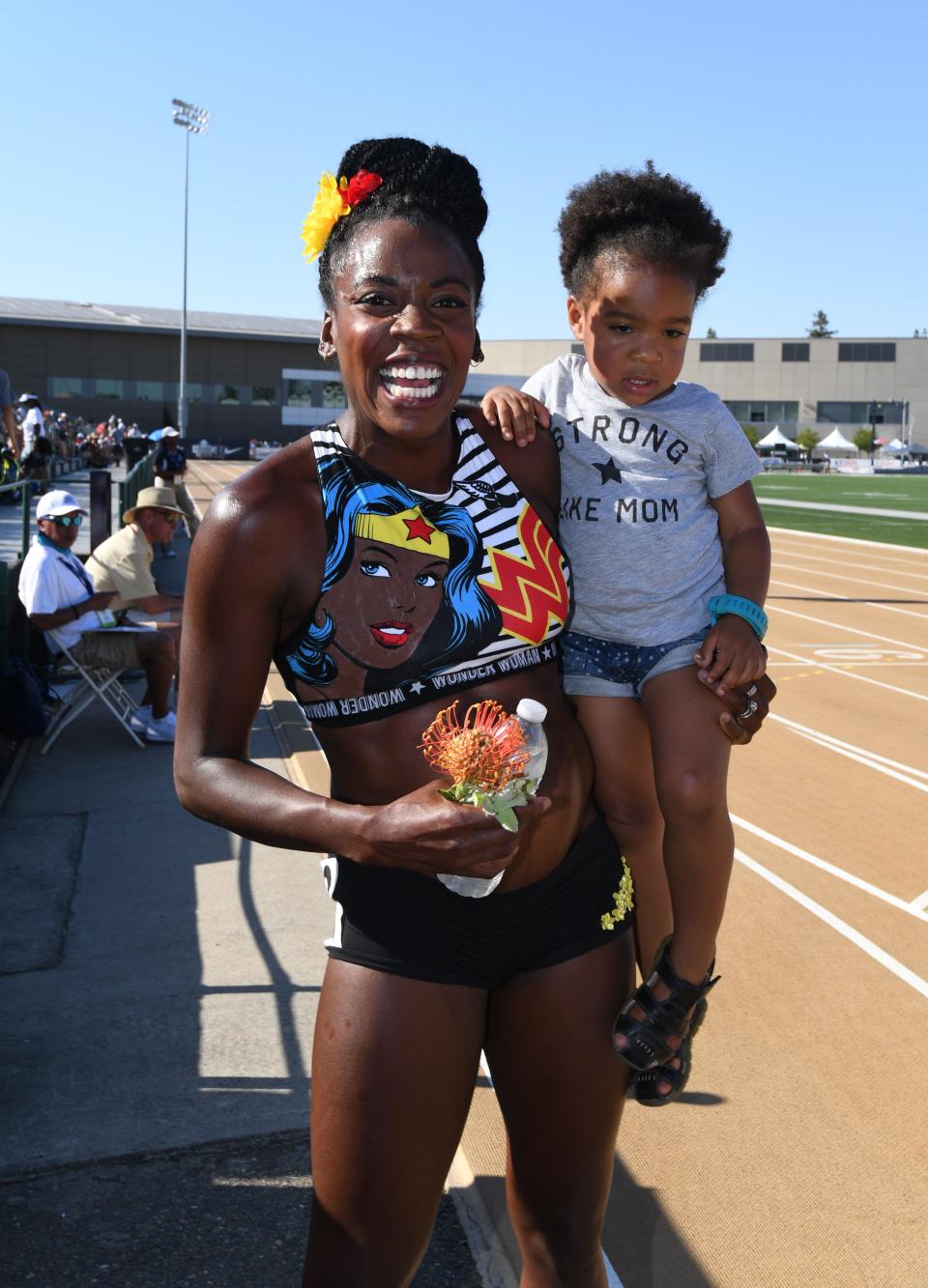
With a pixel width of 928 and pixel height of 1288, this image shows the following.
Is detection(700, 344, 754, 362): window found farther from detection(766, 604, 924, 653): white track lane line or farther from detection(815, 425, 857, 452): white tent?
Result: detection(766, 604, 924, 653): white track lane line

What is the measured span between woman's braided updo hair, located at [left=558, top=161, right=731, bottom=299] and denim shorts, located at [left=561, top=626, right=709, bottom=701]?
30.8 inches

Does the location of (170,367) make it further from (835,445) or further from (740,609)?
(740,609)

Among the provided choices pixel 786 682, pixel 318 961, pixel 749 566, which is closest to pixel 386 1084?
pixel 749 566

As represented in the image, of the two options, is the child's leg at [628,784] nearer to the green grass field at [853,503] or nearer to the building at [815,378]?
the green grass field at [853,503]

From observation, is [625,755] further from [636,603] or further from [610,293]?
[610,293]

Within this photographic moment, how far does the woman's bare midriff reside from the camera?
1984 mm

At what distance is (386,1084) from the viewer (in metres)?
1.88

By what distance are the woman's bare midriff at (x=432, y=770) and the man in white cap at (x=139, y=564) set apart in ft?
24.6

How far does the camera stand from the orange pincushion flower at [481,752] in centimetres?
174

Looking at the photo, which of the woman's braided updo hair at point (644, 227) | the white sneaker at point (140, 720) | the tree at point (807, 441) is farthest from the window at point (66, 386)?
the woman's braided updo hair at point (644, 227)

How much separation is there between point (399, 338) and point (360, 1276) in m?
1.42

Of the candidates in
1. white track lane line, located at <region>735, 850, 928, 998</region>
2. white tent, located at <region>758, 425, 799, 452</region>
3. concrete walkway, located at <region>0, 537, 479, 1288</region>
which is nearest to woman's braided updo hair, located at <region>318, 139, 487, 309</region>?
concrete walkway, located at <region>0, 537, 479, 1288</region>

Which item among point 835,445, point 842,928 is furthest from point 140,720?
point 835,445

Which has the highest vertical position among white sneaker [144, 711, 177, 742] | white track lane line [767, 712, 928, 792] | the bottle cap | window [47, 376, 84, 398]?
window [47, 376, 84, 398]
